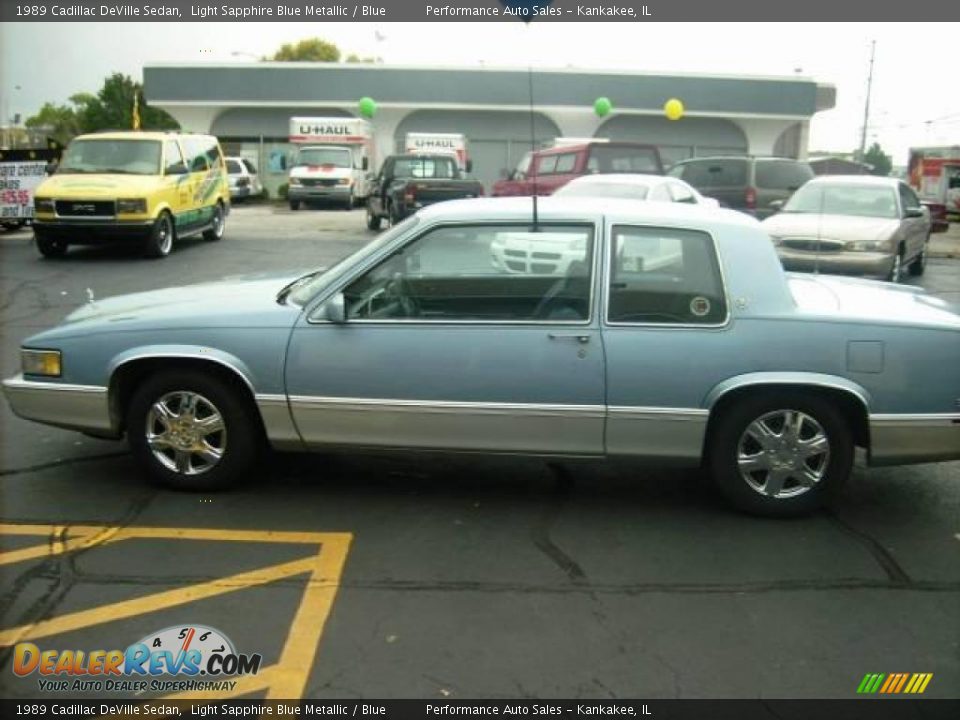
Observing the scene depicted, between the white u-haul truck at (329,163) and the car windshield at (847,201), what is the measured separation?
18.6m

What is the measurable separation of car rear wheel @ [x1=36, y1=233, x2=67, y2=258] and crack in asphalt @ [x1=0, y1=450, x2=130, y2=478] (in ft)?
33.9

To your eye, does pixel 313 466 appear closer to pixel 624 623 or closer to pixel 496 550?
pixel 496 550

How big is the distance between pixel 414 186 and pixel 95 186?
5973 millimetres

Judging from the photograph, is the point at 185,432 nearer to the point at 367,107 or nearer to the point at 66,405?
the point at 66,405

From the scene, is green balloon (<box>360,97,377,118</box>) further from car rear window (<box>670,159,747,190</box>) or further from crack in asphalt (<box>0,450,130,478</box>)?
crack in asphalt (<box>0,450,130,478</box>)

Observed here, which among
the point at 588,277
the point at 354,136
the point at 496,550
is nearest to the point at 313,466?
the point at 496,550

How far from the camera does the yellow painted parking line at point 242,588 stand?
3.14m

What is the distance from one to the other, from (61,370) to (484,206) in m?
2.32

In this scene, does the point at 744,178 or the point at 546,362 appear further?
the point at 744,178

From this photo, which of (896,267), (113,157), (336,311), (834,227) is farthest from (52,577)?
(113,157)

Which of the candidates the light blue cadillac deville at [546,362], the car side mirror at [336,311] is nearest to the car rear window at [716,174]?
the light blue cadillac deville at [546,362]

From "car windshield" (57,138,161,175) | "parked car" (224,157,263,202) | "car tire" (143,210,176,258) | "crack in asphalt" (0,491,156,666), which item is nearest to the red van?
"car tire" (143,210,176,258)

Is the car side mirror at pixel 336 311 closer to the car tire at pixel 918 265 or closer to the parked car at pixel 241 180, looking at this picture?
the car tire at pixel 918 265

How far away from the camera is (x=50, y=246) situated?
1462 cm
